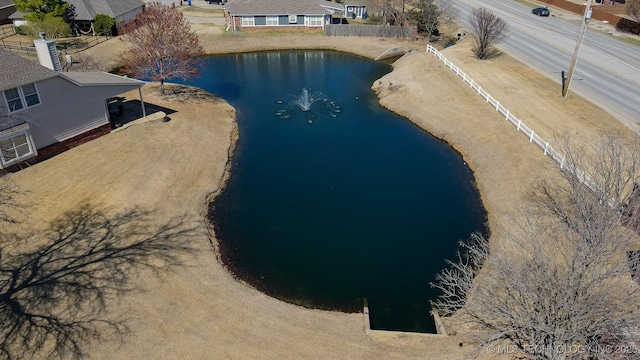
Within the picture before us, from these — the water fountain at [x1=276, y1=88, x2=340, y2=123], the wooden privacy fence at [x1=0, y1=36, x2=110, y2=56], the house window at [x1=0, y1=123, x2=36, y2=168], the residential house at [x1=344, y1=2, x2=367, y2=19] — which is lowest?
the water fountain at [x1=276, y1=88, x2=340, y2=123]

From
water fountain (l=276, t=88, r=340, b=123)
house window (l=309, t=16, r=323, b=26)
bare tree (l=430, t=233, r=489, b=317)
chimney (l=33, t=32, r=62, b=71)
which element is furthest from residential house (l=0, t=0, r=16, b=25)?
bare tree (l=430, t=233, r=489, b=317)

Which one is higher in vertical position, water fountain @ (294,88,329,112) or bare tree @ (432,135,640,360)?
bare tree @ (432,135,640,360)

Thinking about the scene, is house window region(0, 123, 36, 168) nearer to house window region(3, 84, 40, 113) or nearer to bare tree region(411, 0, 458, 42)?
house window region(3, 84, 40, 113)

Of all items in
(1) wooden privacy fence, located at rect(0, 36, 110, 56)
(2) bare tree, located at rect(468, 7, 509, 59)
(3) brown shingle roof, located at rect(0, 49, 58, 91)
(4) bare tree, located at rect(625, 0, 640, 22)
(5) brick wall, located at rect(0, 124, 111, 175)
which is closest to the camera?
(3) brown shingle roof, located at rect(0, 49, 58, 91)

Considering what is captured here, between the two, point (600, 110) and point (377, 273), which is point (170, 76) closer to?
point (377, 273)

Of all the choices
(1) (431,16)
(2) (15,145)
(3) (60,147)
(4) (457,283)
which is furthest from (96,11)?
(4) (457,283)

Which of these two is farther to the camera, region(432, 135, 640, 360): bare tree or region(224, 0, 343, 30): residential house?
region(224, 0, 343, 30): residential house

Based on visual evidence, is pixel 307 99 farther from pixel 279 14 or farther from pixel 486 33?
pixel 279 14
